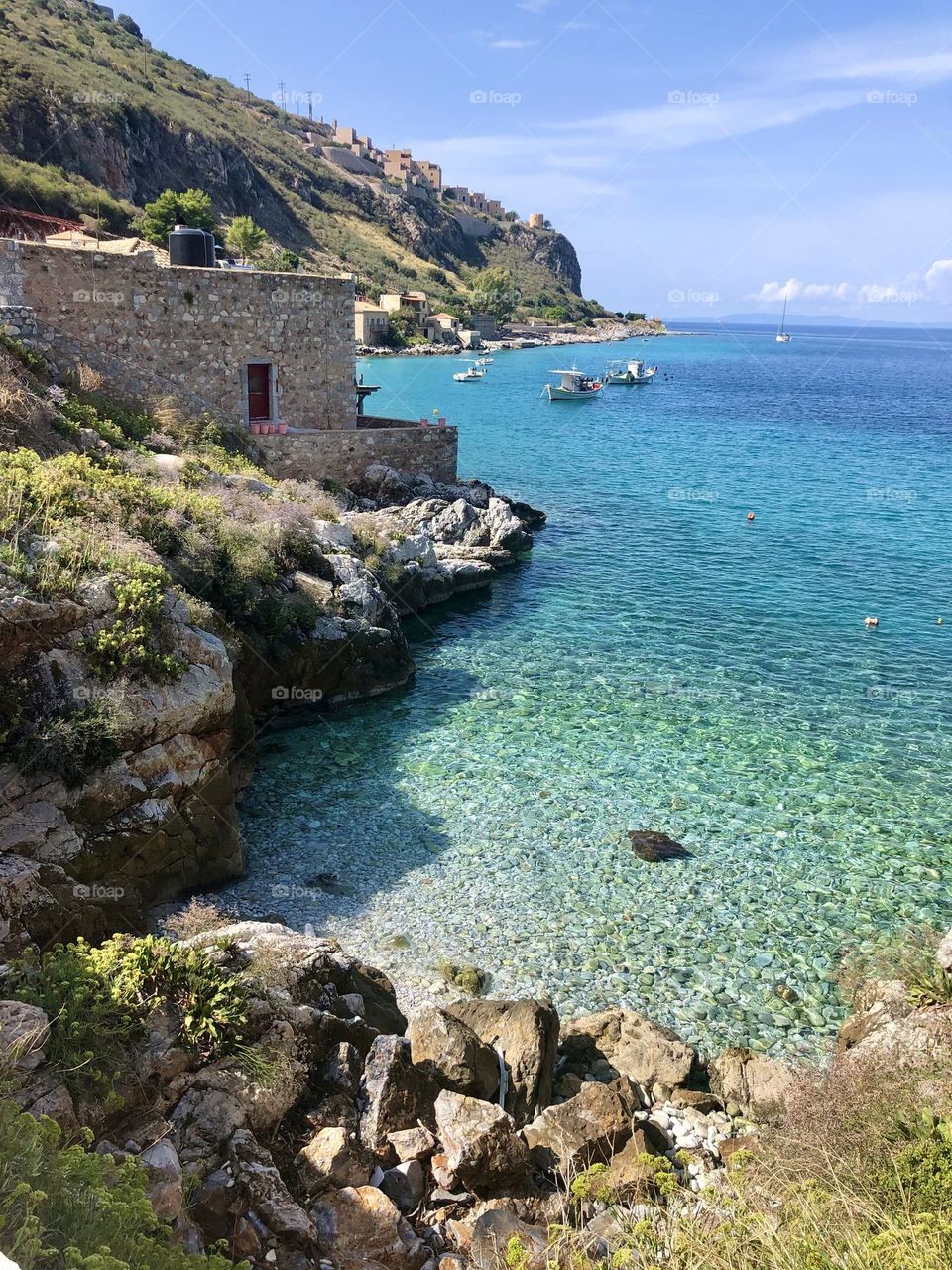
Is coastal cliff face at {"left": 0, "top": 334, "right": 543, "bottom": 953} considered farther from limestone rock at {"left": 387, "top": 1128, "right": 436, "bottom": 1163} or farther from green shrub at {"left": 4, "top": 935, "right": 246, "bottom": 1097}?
limestone rock at {"left": 387, "top": 1128, "right": 436, "bottom": 1163}

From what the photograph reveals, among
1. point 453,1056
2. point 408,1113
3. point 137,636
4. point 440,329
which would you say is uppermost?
point 440,329

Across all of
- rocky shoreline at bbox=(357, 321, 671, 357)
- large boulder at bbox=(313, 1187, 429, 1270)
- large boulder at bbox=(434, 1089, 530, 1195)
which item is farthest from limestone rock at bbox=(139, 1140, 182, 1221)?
rocky shoreline at bbox=(357, 321, 671, 357)

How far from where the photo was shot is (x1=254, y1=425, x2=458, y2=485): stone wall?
92.3ft

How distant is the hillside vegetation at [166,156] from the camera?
75.1 m

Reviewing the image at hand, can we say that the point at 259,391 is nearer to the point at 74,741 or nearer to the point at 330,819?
the point at 330,819

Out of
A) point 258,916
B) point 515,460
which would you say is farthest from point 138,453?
point 515,460

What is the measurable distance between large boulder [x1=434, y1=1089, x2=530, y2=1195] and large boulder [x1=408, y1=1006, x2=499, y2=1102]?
34.3 inches

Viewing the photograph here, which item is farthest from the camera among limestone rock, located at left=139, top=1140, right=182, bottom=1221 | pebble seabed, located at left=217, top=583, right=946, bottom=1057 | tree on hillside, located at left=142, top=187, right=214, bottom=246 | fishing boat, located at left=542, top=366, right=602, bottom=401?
fishing boat, located at left=542, top=366, right=602, bottom=401

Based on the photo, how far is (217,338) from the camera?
86.0 feet

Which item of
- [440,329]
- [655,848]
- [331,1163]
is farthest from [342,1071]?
[440,329]

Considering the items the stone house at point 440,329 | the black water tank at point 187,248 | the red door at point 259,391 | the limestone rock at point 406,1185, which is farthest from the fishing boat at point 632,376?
the limestone rock at point 406,1185

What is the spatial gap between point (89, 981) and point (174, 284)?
22.1 meters

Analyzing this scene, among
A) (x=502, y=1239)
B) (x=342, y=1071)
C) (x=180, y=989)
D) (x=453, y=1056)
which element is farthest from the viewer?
(x=453, y=1056)

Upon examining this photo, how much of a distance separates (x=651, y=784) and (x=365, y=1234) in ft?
36.0
